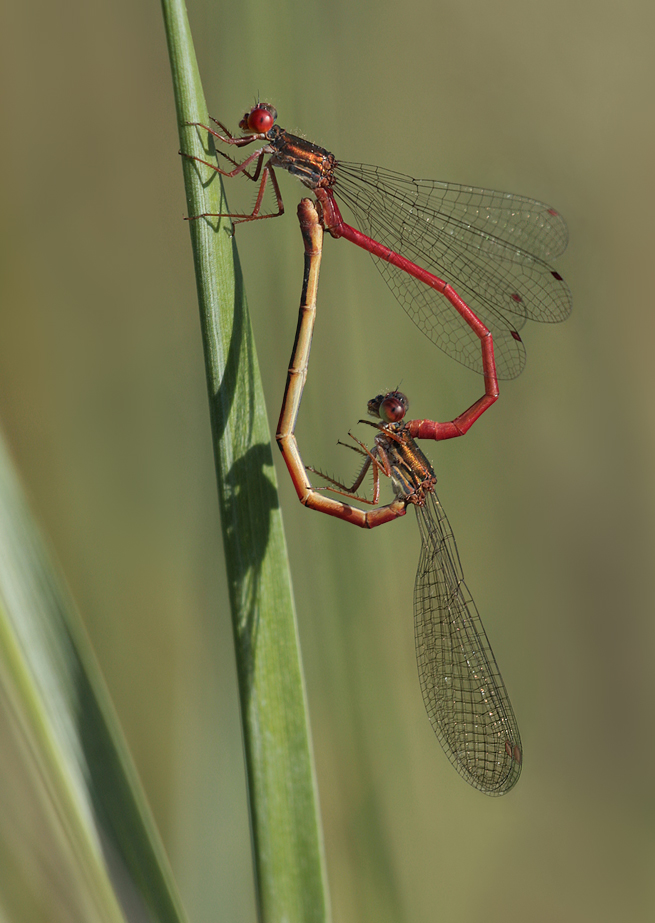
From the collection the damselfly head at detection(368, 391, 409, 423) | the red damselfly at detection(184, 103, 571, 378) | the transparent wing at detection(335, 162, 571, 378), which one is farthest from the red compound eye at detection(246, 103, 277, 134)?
the damselfly head at detection(368, 391, 409, 423)

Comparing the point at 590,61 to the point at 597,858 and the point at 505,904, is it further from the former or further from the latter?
the point at 505,904

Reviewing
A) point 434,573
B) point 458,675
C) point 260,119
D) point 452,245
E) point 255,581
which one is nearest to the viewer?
point 255,581

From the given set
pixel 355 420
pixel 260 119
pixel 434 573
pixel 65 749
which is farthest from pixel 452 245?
pixel 65 749

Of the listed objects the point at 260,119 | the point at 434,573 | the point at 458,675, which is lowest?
the point at 458,675

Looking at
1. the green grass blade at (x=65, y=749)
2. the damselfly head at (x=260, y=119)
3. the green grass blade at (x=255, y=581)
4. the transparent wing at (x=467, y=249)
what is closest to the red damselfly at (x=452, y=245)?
the transparent wing at (x=467, y=249)

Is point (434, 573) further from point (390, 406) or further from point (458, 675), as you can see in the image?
point (390, 406)

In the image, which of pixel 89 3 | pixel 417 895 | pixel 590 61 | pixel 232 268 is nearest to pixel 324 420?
pixel 232 268
